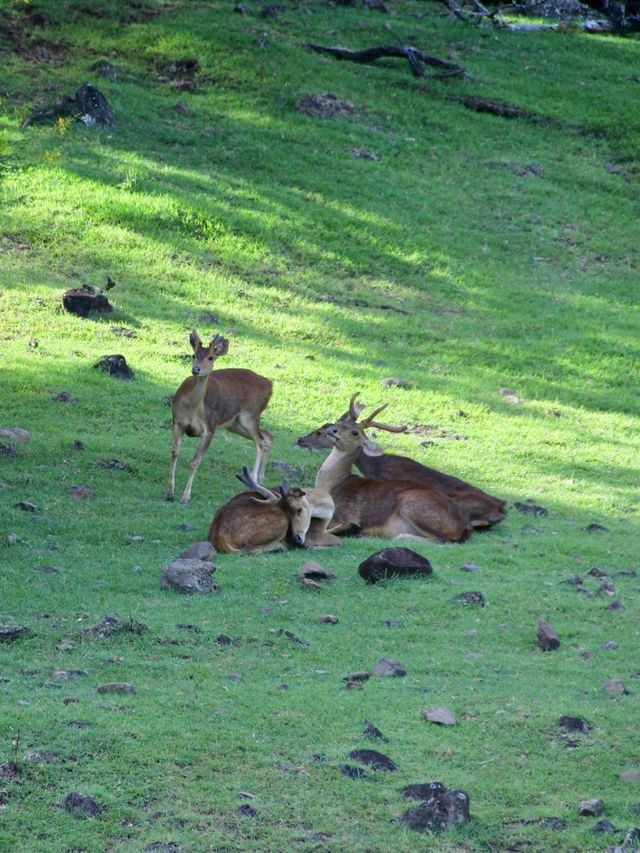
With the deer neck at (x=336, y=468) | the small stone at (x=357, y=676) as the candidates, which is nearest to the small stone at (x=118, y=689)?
the small stone at (x=357, y=676)

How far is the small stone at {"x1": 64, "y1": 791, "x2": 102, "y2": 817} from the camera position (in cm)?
591

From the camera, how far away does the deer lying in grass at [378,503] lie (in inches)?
442

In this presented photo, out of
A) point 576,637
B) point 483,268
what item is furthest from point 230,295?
point 576,637

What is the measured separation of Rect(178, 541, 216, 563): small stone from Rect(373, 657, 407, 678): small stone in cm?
236

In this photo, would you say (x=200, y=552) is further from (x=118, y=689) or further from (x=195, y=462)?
(x=118, y=689)

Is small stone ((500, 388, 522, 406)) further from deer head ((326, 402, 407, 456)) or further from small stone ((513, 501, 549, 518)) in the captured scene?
deer head ((326, 402, 407, 456))

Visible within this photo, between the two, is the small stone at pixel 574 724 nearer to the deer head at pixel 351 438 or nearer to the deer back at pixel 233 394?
the deer head at pixel 351 438

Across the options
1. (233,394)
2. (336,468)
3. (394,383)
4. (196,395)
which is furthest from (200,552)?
(394,383)

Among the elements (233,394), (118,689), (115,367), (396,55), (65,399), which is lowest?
(65,399)

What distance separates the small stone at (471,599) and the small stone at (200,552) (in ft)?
6.12

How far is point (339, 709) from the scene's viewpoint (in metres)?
7.22

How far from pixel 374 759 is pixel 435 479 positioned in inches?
225

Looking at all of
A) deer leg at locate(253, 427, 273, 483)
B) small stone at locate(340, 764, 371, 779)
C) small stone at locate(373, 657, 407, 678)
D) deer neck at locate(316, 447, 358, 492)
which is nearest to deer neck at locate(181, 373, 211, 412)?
deer leg at locate(253, 427, 273, 483)

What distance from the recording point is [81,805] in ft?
19.4
